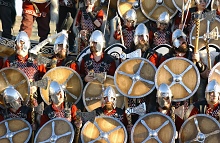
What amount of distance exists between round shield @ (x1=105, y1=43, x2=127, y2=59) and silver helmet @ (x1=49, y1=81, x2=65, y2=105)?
144 cm

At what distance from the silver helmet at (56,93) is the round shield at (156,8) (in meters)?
2.34

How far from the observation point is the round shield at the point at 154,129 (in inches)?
443

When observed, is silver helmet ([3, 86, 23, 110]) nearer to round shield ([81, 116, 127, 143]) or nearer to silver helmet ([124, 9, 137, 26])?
round shield ([81, 116, 127, 143])

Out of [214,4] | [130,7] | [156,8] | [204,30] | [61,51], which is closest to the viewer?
[61,51]

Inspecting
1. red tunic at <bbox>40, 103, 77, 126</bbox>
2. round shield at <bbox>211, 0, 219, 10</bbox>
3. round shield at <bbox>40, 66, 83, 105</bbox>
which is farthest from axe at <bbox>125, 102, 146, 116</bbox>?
round shield at <bbox>211, 0, 219, 10</bbox>

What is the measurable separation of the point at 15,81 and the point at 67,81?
27.6 inches

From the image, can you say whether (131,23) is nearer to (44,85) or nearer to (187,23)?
(187,23)

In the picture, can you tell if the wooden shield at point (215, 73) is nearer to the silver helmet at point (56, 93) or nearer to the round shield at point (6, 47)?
the silver helmet at point (56, 93)

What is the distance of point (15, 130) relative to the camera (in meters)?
11.7

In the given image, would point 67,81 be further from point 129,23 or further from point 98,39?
point 129,23

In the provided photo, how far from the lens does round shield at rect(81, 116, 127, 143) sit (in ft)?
37.5

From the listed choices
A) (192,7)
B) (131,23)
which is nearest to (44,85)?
(131,23)

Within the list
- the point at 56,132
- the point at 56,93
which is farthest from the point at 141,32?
the point at 56,132

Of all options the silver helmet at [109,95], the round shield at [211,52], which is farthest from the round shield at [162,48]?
the silver helmet at [109,95]
